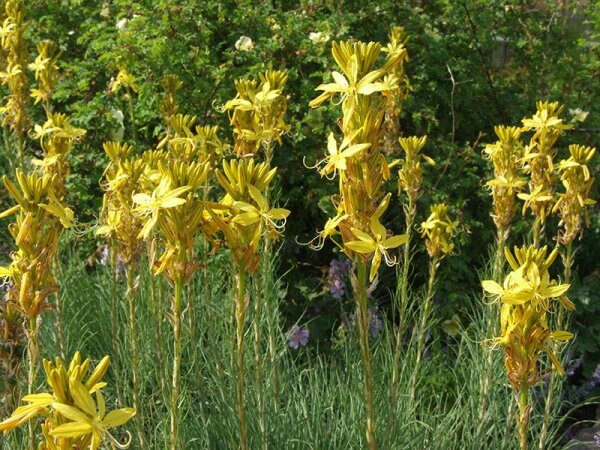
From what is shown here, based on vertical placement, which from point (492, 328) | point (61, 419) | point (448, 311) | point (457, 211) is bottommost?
point (448, 311)

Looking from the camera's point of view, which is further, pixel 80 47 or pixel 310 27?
pixel 80 47

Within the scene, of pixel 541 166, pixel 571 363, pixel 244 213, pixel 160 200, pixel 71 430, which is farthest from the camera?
pixel 571 363

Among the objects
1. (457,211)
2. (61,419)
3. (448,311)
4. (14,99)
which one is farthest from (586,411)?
(61,419)

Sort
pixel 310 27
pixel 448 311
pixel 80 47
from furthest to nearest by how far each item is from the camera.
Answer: pixel 80 47 < pixel 310 27 < pixel 448 311

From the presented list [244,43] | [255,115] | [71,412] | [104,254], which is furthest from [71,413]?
[244,43]

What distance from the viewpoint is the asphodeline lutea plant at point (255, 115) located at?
9.66 feet

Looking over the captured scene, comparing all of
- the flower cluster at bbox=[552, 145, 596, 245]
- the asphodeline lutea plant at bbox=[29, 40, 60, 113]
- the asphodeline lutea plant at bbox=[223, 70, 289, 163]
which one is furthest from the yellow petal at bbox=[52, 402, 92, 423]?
the asphodeline lutea plant at bbox=[29, 40, 60, 113]

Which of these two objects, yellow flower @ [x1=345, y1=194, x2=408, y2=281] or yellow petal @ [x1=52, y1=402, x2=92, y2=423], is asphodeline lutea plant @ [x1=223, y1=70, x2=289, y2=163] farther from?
yellow petal @ [x1=52, y1=402, x2=92, y2=423]

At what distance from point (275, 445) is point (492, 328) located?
1.06 meters

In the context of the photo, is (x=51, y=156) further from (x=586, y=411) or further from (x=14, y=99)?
(x=586, y=411)

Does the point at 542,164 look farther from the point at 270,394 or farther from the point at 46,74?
the point at 46,74

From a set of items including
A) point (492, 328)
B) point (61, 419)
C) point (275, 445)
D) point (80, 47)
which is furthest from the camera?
point (80, 47)

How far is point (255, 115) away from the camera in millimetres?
2988

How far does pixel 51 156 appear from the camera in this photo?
3000 mm
